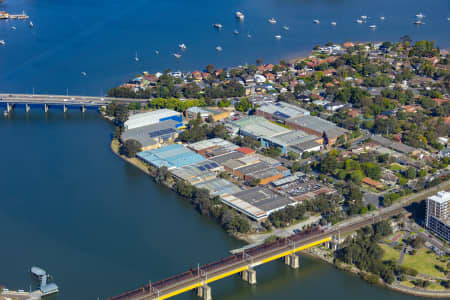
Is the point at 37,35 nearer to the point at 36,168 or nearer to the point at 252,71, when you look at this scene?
the point at 252,71

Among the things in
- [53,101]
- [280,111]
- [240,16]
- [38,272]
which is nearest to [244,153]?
[280,111]

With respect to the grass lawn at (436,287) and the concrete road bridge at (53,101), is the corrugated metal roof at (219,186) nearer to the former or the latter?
the grass lawn at (436,287)

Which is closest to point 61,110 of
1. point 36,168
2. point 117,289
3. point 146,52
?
point 36,168

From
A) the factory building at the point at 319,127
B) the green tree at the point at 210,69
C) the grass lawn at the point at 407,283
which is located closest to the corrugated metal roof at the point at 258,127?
the factory building at the point at 319,127

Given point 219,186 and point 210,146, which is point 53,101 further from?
point 219,186

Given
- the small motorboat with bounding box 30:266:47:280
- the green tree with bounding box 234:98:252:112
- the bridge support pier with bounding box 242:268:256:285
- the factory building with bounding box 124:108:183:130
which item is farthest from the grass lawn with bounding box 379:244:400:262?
the green tree with bounding box 234:98:252:112
